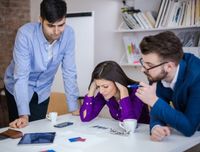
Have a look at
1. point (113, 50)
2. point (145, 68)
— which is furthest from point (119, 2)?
point (145, 68)

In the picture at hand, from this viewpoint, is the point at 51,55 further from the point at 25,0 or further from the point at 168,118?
the point at 25,0

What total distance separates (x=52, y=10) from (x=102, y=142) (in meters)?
0.87

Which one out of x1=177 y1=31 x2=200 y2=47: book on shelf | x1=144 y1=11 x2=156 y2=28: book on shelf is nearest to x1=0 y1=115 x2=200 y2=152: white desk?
x1=177 y1=31 x2=200 y2=47: book on shelf

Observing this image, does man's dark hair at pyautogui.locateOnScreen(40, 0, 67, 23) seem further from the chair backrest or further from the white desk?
the chair backrest

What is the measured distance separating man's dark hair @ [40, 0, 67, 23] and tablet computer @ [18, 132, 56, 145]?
70 centimetres

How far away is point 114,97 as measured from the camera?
212cm

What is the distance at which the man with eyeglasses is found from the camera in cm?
154

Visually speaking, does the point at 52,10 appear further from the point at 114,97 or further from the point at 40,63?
the point at 114,97

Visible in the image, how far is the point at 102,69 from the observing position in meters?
2.07

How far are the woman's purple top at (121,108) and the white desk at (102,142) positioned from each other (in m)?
0.15

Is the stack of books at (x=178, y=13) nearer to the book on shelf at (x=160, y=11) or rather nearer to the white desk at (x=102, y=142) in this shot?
the book on shelf at (x=160, y=11)

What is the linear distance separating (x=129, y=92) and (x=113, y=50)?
1947mm

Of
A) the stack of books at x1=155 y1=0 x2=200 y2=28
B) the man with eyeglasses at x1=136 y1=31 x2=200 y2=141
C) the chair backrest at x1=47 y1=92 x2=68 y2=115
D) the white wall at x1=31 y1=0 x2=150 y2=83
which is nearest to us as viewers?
the man with eyeglasses at x1=136 y1=31 x2=200 y2=141

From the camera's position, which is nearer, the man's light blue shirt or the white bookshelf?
the man's light blue shirt
